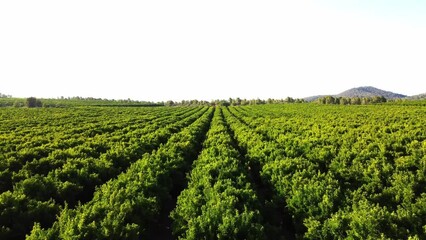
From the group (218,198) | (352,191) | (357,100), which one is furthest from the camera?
(357,100)

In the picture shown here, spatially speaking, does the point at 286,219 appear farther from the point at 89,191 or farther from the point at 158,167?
the point at 89,191

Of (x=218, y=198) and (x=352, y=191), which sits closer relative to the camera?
(x=218, y=198)

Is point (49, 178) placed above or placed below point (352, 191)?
above

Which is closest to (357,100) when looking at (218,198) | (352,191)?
(352,191)

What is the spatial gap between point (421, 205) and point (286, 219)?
559 centimetres

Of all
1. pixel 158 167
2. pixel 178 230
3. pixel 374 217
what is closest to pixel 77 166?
pixel 158 167

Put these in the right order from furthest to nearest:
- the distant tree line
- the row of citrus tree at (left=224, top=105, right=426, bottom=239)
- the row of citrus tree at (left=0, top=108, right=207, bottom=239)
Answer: the distant tree line < the row of citrus tree at (left=0, top=108, right=207, bottom=239) < the row of citrus tree at (left=224, top=105, right=426, bottom=239)

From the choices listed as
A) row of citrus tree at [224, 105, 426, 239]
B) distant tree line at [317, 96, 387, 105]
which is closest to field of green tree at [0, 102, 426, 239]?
row of citrus tree at [224, 105, 426, 239]

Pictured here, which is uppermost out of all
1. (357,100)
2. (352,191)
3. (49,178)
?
(357,100)

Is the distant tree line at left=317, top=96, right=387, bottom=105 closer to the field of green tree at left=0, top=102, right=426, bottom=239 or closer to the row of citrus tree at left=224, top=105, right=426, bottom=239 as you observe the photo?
the row of citrus tree at left=224, top=105, right=426, bottom=239

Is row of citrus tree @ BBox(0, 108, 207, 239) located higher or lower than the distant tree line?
lower

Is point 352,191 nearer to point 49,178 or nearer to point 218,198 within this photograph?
point 218,198

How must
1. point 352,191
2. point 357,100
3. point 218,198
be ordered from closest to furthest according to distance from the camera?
point 218,198
point 352,191
point 357,100

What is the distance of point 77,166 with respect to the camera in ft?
59.2
